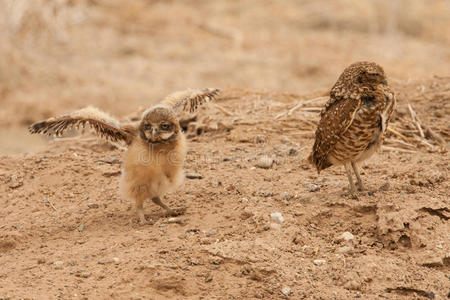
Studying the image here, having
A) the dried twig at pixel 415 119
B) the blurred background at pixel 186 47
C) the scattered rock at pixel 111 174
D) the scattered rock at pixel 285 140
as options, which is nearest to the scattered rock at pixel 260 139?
the scattered rock at pixel 285 140

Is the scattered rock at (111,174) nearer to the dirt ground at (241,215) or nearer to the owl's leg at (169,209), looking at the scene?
the dirt ground at (241,215)

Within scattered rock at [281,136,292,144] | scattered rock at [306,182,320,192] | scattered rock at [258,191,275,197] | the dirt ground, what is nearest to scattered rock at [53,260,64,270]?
the dirt ground

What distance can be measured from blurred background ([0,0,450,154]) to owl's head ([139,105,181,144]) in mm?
5761

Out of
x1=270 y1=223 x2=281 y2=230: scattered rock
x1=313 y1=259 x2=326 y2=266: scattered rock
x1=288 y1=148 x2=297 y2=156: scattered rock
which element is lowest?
x1=313 y1=259 x2=326 y2=266: scattered rock

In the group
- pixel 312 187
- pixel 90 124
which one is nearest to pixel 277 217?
pixel 312 187

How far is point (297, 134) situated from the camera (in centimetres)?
721

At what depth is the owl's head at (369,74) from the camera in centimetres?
508

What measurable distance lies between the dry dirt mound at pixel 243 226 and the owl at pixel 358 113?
45 centimetres

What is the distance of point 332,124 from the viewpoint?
17.1 feet

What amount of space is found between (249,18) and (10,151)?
1022 centimetres

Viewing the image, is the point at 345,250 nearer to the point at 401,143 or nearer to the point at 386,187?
the point at 386,187

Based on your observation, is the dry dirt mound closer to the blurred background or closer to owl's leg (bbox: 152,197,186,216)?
owl's leg (bbox: 152,197,186,216)

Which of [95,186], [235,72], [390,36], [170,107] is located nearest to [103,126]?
[170,107]

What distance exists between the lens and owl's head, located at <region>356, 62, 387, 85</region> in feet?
16.7
